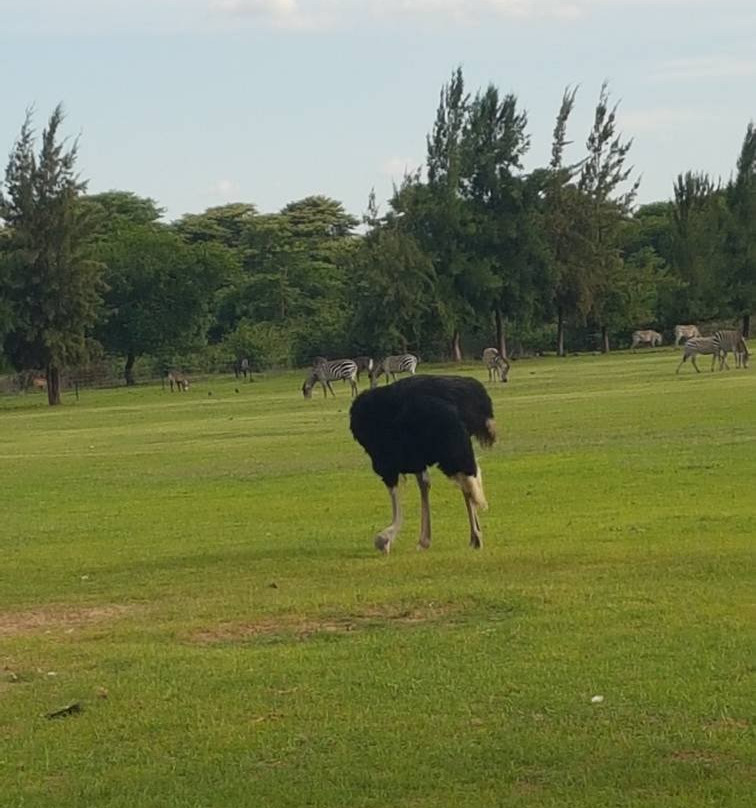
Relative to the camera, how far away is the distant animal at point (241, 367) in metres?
87.4

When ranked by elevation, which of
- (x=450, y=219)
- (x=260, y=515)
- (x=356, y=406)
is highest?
(x=450, y=219)

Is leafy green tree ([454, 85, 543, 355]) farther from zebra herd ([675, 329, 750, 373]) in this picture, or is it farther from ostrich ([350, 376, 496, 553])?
ostrich ([350, 376, 496, 553])

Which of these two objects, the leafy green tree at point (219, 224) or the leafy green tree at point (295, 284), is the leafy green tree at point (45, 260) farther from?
the leafy green tree at point (219, 224)

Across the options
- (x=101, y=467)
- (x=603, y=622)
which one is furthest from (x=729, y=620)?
(x=101, y=467)

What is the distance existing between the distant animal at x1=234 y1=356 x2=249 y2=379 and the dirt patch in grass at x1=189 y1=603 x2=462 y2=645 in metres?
75.9

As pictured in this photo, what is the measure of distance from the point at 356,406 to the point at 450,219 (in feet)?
226

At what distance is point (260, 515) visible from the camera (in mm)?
18734

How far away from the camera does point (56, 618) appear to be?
1184 cm

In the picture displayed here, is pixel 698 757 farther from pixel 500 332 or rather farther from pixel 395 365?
pixel 500 332

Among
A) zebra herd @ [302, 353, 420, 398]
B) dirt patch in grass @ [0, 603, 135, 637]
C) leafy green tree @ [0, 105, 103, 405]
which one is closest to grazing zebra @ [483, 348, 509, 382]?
zebra herd @ [302, 353, 420, 398]

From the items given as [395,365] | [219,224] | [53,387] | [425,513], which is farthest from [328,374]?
[219,224]

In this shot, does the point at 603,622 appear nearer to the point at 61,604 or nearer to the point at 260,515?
the point at 61,604

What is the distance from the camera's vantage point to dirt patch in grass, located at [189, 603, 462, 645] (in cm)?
1049

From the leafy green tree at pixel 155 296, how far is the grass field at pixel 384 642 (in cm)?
6401
